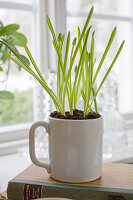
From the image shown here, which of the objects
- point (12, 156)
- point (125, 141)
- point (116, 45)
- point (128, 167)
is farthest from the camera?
point (116, 45)

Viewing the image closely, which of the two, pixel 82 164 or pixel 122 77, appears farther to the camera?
pixel 122 77

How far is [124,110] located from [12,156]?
84 centimetres

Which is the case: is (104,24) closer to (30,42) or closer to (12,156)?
(30,42)

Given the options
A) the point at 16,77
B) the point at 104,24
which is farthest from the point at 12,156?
the point at 104,24

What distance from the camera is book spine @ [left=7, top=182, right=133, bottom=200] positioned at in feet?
1.77

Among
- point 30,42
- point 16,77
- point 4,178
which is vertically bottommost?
point 4,178

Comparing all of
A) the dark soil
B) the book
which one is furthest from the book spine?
the dark soil

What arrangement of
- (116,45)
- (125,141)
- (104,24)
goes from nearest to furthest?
(125,141) < (104,24) < (116,45)

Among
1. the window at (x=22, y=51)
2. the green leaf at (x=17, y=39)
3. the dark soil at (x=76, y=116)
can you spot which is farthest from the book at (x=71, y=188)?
the window at (x=22, y=51)

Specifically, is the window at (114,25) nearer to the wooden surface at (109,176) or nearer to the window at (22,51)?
the window at (22,51)

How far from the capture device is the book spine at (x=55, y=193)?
54cm

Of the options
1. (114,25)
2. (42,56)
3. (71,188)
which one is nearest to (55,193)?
(71,188)

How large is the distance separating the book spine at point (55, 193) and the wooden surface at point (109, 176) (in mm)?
27

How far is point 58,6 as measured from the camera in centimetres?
114
